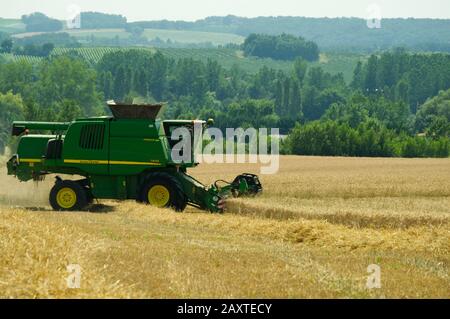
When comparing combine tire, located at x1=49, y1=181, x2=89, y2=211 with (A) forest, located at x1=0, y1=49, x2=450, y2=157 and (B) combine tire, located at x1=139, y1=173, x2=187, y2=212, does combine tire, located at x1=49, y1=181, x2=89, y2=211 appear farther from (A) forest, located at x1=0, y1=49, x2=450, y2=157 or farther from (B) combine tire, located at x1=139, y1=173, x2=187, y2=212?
(A) forest, located at x1=0, y1=49, x2=450, y2=157

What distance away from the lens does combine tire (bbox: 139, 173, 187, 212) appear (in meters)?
26.6

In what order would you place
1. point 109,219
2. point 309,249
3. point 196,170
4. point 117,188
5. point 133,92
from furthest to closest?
point 133,92 < point 196,170 < point 117,188 < point 109,219 < point 309,249

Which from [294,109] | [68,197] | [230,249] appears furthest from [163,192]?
[294,109]

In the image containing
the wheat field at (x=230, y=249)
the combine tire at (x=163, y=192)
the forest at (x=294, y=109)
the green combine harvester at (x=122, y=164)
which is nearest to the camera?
the wheat field at (x=230, y=249)

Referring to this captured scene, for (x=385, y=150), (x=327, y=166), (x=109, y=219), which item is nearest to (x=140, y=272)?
(x=109, y=219)

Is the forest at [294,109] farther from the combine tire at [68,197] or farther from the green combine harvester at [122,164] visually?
the combine tire at [68,197]

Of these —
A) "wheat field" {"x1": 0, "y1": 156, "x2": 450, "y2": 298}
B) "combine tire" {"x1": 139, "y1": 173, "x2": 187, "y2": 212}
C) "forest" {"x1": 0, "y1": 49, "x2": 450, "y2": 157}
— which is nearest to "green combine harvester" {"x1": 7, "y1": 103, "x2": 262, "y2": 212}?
"combine tire" {"x1": 139, "y1": 173, "x2": 187, "y2": 212}

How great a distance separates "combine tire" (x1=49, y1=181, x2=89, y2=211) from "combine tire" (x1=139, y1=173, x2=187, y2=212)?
64.4 inches

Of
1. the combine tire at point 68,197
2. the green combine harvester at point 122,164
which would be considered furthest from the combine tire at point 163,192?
the combine tire at point 68,197

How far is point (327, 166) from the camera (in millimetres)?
47906

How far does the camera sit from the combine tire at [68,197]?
26.6 m

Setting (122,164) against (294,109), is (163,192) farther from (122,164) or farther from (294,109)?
(294,109)
